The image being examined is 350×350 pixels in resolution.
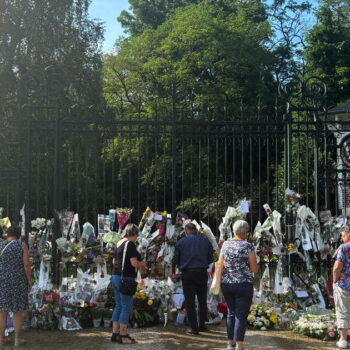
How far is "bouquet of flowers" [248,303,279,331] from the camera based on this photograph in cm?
677

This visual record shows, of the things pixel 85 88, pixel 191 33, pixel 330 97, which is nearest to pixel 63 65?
pixel 85 88

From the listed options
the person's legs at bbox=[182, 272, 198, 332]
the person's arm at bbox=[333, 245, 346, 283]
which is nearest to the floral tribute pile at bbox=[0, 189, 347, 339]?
the person's legs at bbox=[182, 272, 198, 332]

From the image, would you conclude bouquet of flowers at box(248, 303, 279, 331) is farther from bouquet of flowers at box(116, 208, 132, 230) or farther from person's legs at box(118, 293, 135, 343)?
bouquet of flowers at box(116, 208, 132, 230)

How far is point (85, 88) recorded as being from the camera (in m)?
19.2

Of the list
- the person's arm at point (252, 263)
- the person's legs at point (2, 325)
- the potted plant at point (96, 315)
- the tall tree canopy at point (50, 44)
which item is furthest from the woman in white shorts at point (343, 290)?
the tall tree canopy at point (50, 44)

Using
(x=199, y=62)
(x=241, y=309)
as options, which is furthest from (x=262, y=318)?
(x=199, y=62)

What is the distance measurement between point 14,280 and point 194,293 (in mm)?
2244

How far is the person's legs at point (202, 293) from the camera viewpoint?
6602mm

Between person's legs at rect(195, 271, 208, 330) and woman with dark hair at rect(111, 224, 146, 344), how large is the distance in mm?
967

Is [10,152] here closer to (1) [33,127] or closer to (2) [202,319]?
(1) [33,127]

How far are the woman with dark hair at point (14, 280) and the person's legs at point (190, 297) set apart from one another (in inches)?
76.8

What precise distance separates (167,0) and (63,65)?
13.6m

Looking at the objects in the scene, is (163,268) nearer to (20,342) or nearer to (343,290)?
(20,342)

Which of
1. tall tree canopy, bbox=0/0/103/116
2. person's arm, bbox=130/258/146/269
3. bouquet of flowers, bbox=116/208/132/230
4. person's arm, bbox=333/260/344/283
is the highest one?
tall tree canopy, bbox=0/0/103/116
